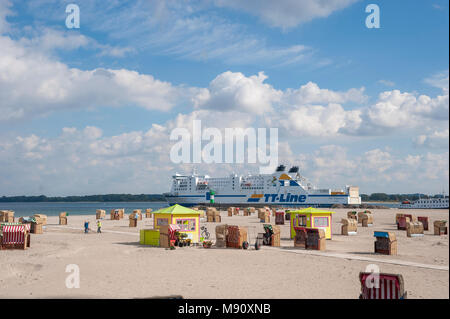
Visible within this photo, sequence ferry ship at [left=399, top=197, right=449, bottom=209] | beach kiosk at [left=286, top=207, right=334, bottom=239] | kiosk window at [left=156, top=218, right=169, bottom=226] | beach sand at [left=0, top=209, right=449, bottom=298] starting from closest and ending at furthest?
beach sand at [left=0, top=209, right=449, bottom=298] → kiosk window at [left=156, top=218, right=169, bottom=226] → beach kiosk at [left=286, top=207, right=334, bottom=239] → ferry ship at [left=399, top=197, right=449, bottom=209]

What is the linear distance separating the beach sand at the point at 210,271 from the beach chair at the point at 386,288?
1531 mm

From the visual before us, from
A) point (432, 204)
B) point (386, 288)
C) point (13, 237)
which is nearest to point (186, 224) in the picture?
point (13, 237)

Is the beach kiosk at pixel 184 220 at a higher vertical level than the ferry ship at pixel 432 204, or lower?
higher

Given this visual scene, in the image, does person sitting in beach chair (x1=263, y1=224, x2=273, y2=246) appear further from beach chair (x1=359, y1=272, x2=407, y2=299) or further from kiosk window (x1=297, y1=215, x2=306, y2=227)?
beach chair (x1=359, y1=272, x2=407, y2=299)

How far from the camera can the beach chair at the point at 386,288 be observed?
7648 millimetres

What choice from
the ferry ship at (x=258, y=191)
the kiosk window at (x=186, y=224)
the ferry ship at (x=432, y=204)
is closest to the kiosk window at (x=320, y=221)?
the kiosk window at (x=186, y=224)

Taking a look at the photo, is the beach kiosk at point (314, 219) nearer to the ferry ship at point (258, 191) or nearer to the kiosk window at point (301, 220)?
the kiosk window at point (301, 220)

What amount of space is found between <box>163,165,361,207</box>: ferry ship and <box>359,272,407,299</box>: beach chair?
2960 inches

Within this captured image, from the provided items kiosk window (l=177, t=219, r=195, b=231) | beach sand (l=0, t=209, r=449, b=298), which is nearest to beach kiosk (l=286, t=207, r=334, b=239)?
beach sand (l=0, t=209, r=449, b=298)

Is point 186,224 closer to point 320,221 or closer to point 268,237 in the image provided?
point 268,237

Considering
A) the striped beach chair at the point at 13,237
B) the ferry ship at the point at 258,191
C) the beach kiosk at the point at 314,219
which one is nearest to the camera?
the striped beach chair at the point at 13,237

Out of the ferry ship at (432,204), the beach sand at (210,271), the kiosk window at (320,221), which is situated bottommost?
the ferry ship at (432,204)

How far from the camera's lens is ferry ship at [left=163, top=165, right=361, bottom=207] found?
82562mm
